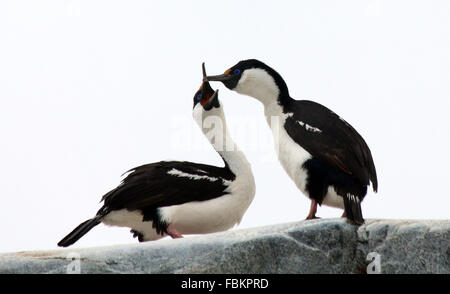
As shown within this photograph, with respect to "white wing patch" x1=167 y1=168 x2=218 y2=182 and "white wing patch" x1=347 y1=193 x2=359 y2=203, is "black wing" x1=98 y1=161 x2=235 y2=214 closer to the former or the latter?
"white wing patch" x1=167 y1=168 x2=218 y2=182

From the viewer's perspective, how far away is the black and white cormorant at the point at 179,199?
843 cm

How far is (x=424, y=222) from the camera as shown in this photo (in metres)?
7.23

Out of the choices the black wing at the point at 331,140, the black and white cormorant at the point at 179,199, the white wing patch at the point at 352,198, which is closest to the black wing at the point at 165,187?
the black and white cormorant at the point at 179,199

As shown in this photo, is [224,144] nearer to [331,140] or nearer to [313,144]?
[313,144]

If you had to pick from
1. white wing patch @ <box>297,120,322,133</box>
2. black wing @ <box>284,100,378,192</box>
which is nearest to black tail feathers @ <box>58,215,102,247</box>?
black wing @ <box>284,100,378,192</box>

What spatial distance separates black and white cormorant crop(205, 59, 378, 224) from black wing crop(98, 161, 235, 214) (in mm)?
901

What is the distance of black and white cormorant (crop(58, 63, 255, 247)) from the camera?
8430 millimetres

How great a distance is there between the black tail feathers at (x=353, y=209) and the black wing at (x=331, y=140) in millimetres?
222

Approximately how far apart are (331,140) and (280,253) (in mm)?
1725

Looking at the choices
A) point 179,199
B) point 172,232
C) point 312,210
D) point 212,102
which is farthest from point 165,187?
point 312,210

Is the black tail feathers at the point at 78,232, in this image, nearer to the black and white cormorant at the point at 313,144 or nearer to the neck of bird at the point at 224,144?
the neck of bird at the point at 224,144
